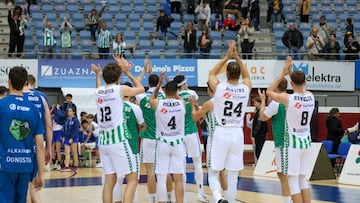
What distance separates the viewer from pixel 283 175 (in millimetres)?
10516

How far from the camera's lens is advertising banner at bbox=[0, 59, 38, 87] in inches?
922

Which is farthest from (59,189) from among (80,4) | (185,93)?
(80,4)

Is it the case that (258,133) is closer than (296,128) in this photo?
No

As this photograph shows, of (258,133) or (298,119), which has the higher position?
(298,119)

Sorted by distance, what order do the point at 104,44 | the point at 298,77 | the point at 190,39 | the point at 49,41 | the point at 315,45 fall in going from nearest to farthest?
the point at 298,77 → the point at 49,41 → the point at 104,44 → the point at 190,39 → the point at 315,45

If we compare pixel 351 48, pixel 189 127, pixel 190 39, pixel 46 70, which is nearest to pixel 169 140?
pixel 189 127

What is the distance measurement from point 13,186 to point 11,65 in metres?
16.3

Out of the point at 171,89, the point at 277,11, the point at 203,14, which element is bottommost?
the point at 171,89

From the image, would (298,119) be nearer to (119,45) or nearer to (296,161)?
(296,161)

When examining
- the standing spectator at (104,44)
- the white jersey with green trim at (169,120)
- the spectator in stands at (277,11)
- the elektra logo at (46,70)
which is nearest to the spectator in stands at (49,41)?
the elektra logo at (46,70)

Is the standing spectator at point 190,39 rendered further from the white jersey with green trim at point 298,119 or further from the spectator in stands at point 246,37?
the white jersey with green trim at point 298,119

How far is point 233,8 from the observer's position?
2833 cm

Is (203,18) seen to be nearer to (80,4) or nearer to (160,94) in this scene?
(80,4)

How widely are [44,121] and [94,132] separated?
43.3ft
